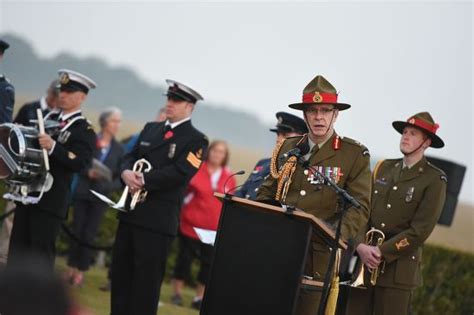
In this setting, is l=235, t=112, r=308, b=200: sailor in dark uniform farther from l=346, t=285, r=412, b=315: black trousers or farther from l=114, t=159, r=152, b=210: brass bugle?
l=346, t=285, r=412, b=315: black trousers

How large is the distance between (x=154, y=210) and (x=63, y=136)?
3.72ft

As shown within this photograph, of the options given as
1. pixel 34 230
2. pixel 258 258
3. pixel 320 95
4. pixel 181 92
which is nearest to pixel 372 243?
pixel 320 95

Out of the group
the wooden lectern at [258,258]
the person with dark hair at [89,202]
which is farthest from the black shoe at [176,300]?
the wooden lectern at [258,258]

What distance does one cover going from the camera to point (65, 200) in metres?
7.64

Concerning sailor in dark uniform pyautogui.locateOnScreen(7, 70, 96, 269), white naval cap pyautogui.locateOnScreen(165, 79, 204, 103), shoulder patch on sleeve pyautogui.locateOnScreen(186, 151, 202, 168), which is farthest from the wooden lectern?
sailor in dark uniform pyautogui.locateOnScreen(7, 70, 96, 269)

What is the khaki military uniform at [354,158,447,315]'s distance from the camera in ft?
21.5

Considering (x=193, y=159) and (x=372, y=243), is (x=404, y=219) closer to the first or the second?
(x=372, y=243)

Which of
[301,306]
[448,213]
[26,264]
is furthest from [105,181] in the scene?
[26,264]

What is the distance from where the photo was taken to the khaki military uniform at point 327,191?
5.37m

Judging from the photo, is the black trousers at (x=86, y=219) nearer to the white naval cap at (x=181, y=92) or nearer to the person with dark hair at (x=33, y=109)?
the person with dark hair at (x=33, y=109)

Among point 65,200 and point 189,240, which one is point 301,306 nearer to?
point 65,200

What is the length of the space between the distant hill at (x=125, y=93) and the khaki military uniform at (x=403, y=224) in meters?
7.23

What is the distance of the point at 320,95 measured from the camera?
5457mm

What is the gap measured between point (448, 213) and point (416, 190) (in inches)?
121
